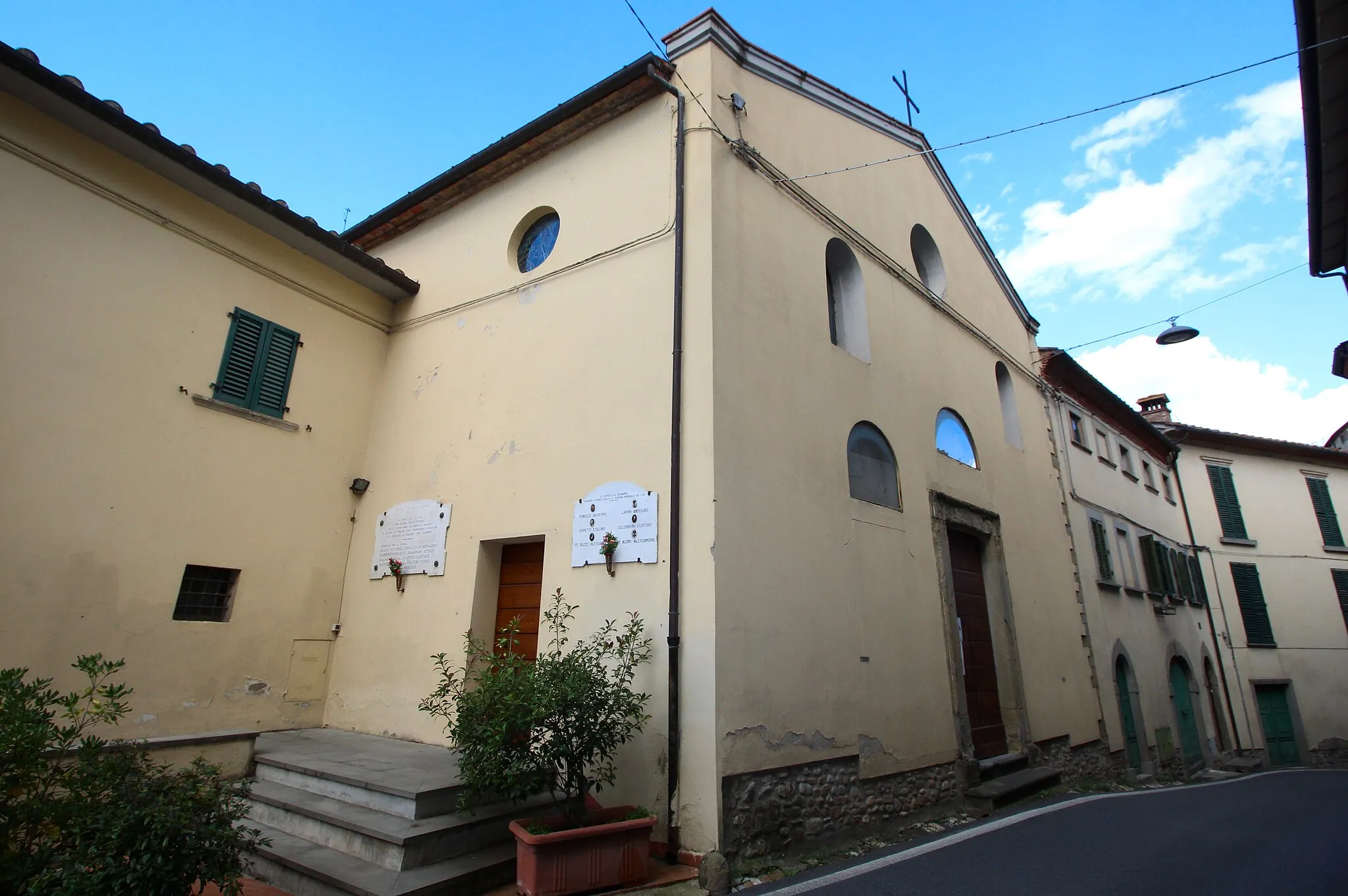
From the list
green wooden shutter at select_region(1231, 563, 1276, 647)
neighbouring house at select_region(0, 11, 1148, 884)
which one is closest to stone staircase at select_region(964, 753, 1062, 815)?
neighbouring house at select_region(0, 11, 1148, 884)

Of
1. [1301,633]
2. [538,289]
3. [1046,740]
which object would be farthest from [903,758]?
[1301,633]

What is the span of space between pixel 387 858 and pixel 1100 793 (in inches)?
331

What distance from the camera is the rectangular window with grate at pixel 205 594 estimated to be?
21.0ft

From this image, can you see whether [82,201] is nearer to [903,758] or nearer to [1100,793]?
[903,758]

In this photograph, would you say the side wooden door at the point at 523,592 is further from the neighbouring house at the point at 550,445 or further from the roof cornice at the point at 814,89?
the roof cornice at the point at 814,89

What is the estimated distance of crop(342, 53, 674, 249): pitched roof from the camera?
675cm

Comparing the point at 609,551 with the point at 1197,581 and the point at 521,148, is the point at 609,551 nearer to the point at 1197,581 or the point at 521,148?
the point at 521,148

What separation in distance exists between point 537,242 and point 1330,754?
71.1ft

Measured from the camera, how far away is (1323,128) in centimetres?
571

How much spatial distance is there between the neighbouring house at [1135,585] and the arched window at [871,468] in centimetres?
578

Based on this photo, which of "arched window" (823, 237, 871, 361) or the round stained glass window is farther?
"arched window" (823, 237, 871, 361)

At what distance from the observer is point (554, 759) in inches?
166

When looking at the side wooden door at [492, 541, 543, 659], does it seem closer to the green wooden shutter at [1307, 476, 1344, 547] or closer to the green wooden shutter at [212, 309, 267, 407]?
the green wooden shutter at [212, 309, 267, 407]

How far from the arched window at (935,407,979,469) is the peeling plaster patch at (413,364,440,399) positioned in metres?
6.08
